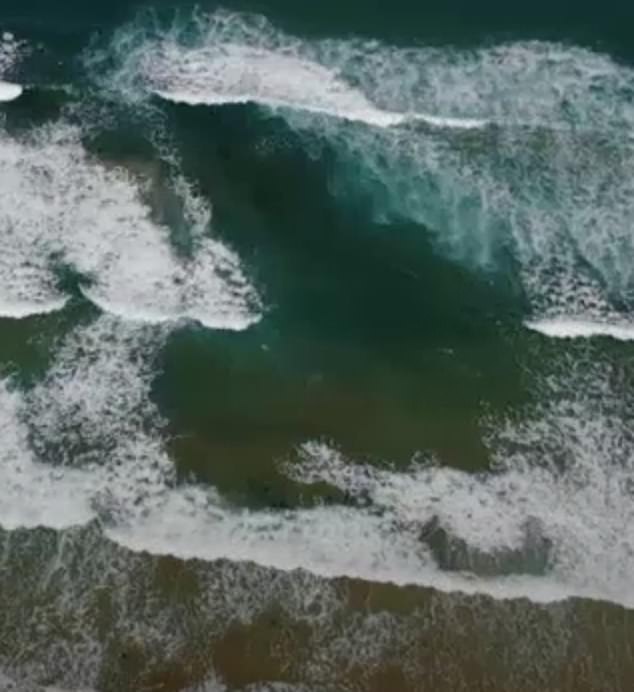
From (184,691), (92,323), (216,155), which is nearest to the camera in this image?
(184,691)

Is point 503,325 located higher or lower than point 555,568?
higher

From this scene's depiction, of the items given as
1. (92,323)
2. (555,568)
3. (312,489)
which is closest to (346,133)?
(92,323)

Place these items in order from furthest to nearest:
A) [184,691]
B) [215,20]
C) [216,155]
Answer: [215,20] < [216,155] < [184,691]

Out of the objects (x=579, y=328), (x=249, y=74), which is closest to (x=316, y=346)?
(x=579, y=328)

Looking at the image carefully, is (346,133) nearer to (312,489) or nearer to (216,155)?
(216,155)

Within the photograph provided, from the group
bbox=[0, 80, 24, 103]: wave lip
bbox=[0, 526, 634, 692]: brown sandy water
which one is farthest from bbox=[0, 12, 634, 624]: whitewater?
bbox=[0, 80, 24, 103]: wave lip

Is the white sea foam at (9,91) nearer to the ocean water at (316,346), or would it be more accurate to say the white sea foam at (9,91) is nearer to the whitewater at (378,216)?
the ocean water at (316,346)

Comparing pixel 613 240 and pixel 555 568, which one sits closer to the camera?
pixel 555 568

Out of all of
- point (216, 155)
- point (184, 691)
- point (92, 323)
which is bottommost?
point (184, 691)
